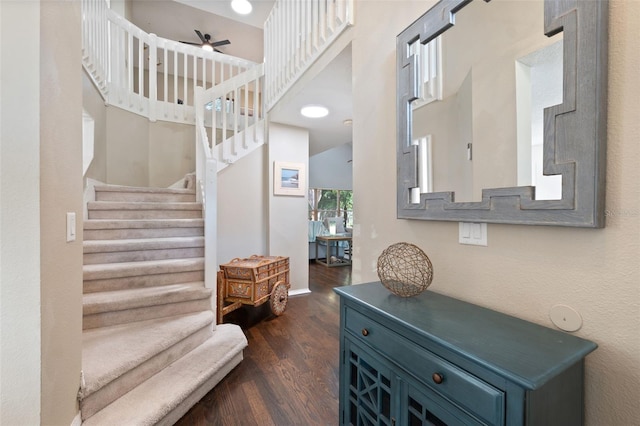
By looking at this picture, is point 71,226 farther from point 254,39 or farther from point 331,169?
point 331,169

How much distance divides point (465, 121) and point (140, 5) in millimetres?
5891

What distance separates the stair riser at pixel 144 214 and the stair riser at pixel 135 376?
4.72ft

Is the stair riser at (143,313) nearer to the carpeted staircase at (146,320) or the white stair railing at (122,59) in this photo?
the carpeted staircase at (146,320)

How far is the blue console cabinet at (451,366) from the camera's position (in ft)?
2.22

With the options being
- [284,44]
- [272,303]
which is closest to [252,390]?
[272,303]

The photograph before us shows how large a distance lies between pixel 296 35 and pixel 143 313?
3003 mm

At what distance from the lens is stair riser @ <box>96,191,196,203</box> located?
3.01 metres

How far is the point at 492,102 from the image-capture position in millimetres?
1102

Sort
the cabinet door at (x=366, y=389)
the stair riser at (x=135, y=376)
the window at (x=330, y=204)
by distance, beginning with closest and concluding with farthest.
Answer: the cabinet door at (x=366, y=389), the stair riser at (x=135, y=376), the window at (x=330, y=204)

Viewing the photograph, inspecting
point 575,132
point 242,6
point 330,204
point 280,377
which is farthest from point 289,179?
point 330,204

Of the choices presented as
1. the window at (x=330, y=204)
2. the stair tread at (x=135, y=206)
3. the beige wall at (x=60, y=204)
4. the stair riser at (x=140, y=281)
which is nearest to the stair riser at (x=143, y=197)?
the stair tread at (x=135, y=206)

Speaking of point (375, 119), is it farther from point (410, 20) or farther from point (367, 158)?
point (410, 20)

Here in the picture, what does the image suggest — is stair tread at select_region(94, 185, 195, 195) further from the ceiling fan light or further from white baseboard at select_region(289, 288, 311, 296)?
the ceiling fan light
